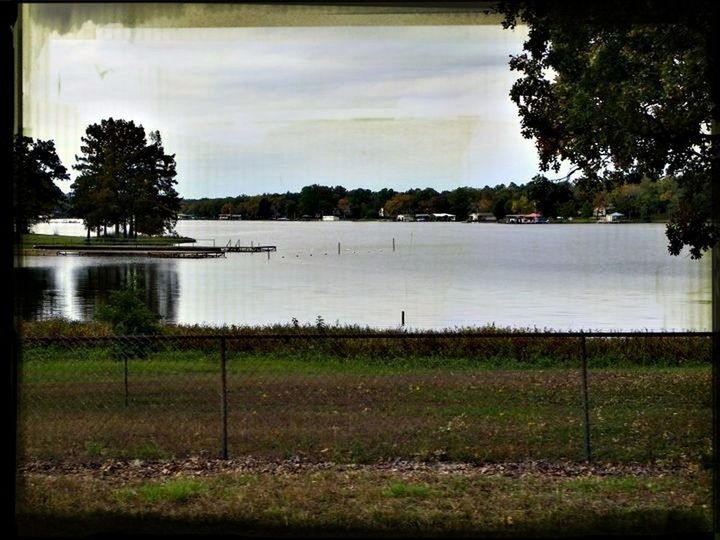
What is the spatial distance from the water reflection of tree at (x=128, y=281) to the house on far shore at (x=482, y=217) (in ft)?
7.23

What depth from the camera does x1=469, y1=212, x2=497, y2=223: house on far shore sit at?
6090 mm

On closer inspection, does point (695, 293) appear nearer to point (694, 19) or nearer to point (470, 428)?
point (470, 428)

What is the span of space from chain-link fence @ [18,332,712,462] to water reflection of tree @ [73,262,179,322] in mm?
437

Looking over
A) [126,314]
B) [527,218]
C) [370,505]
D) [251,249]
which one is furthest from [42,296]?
[527,218]

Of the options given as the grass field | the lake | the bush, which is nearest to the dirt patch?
the grass field

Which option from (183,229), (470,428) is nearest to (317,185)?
(183,229)

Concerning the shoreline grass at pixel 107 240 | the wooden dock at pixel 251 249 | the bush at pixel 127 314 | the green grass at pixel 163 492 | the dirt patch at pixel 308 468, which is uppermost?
the shoreline grass at pixel 107 240

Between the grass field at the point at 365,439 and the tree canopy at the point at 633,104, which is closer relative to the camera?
the grass field at the point at 365,439

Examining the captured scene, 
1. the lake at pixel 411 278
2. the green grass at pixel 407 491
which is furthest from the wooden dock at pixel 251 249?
the green grass at pixel 407 491

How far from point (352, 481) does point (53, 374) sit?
3.77 m

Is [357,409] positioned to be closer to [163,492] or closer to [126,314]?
[126,314]

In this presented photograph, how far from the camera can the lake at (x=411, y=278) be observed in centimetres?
592

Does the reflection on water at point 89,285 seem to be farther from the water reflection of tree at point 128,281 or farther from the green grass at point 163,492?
the green grass at point 163,492

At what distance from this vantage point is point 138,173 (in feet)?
19.7
